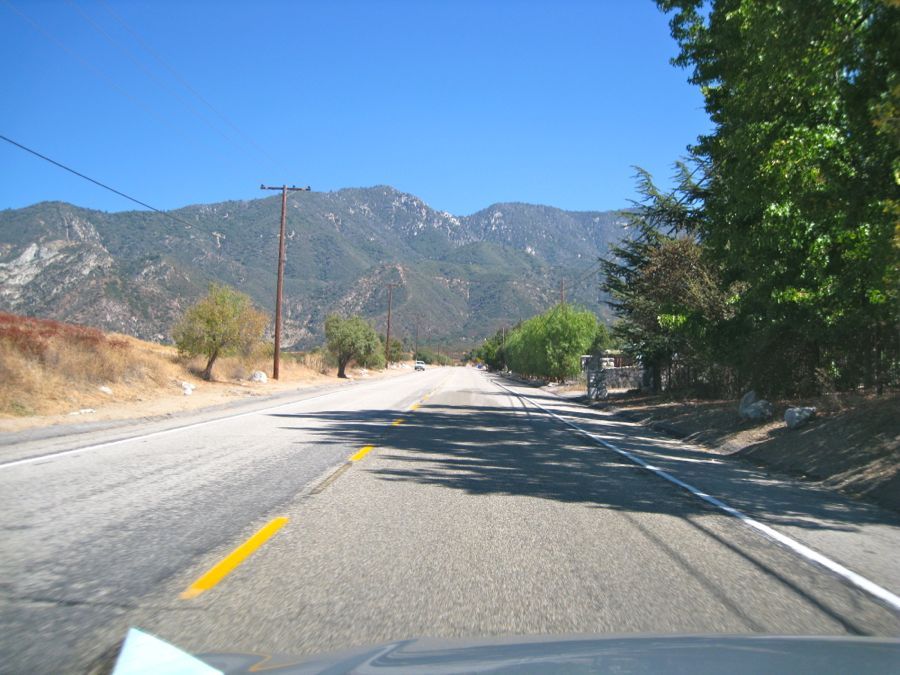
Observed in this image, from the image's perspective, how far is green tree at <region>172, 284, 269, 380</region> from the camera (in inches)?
1321

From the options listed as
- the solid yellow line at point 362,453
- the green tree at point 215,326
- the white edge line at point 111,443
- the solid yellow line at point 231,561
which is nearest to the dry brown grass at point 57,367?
the green tree at point 215,326

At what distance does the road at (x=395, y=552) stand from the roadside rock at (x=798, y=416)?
10.6ft

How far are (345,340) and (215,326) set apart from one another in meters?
29.8

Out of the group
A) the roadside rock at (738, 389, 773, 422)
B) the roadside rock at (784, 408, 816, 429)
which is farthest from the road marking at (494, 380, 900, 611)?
the roadside rock at (738, 389, 773, 422)

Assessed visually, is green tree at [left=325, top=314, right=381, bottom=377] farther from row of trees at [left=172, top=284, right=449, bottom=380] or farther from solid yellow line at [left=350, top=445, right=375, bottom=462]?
solid yellow line at [left=350, top=445, right=375, bottom=462]

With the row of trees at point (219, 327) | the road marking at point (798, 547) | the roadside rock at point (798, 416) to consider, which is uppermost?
the row of trees at point (219, 327)

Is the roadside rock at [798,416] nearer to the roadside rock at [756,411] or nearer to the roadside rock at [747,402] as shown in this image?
the roadside rock at [756,411]

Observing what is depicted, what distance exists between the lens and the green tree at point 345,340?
6348cm

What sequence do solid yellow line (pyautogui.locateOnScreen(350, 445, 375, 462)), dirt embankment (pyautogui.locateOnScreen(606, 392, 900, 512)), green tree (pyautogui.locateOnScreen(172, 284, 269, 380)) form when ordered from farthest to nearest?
green tree (pyautogui.locateOnScreen(172, 284, 269, 380)) < solid yellow line (pyautogui.locateOnScreen(350, 445, 375, 462)) < dirt embankment (pyautogui.locateOnScreen(606, 392, 900, 512))

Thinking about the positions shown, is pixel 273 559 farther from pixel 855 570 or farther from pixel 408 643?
pixel 855 570

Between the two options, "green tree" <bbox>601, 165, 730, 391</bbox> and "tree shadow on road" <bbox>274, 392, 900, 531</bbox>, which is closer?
"tree shadow on road" <bbox>274, 392, 900, 531</bbox>

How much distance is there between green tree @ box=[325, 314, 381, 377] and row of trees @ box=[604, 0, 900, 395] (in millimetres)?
45988

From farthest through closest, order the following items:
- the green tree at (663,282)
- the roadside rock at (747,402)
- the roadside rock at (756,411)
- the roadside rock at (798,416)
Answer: the green tree at (663,282) < the roadside rock at (747,402) < the roadside rock at (756,411) < the roadside rock at (798,416)

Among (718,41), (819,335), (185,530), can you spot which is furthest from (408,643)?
(819,335)
